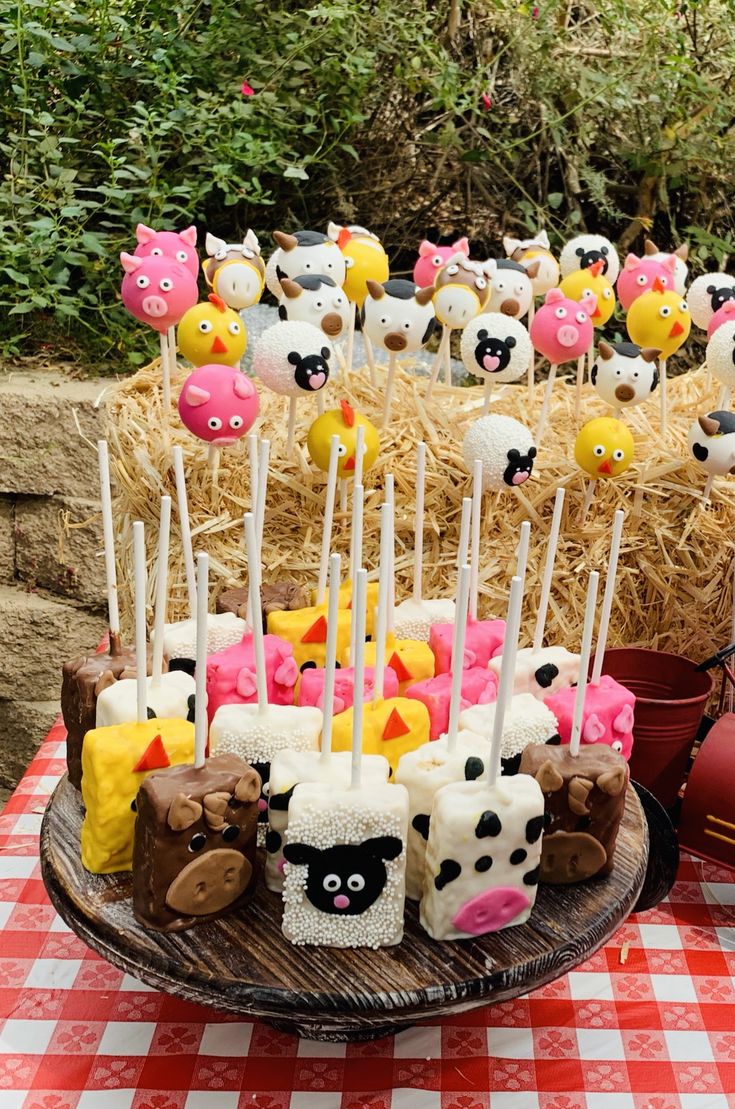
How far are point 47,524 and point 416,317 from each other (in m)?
1.64

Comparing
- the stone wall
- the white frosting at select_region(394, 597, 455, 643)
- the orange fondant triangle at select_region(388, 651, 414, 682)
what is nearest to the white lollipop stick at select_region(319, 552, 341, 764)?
the orange fondant triangle at select_region(388, 651, 414, 682)

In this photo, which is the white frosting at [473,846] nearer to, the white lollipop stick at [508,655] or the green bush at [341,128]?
the white lollipop stick at [508,655]

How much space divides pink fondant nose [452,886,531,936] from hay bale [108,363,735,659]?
74 centimetres

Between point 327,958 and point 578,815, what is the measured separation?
0.92 ft

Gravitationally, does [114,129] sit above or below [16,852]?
above

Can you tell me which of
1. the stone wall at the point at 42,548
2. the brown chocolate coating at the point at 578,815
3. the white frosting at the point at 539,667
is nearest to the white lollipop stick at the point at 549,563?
the white frosting at the point at 539,667

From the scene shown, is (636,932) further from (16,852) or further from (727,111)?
(727,111)

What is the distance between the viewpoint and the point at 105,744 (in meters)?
1.03

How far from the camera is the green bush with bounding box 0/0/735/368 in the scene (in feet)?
9.73

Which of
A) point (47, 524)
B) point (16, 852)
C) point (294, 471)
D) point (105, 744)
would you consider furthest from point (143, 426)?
point (47, 524)

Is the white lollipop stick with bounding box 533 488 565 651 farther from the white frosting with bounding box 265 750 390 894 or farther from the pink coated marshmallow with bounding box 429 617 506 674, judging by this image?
the white frosting with bounding box 265 750 390 894

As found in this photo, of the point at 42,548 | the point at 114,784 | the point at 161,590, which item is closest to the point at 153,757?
the point at 114,784

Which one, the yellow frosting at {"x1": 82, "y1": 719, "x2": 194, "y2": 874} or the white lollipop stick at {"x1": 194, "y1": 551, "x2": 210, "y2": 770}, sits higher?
the white lollipop stick at {"x1": 194, "y1": 551, "x2": 210, "y2": 770}

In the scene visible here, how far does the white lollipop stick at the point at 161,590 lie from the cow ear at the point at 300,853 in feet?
0.88
